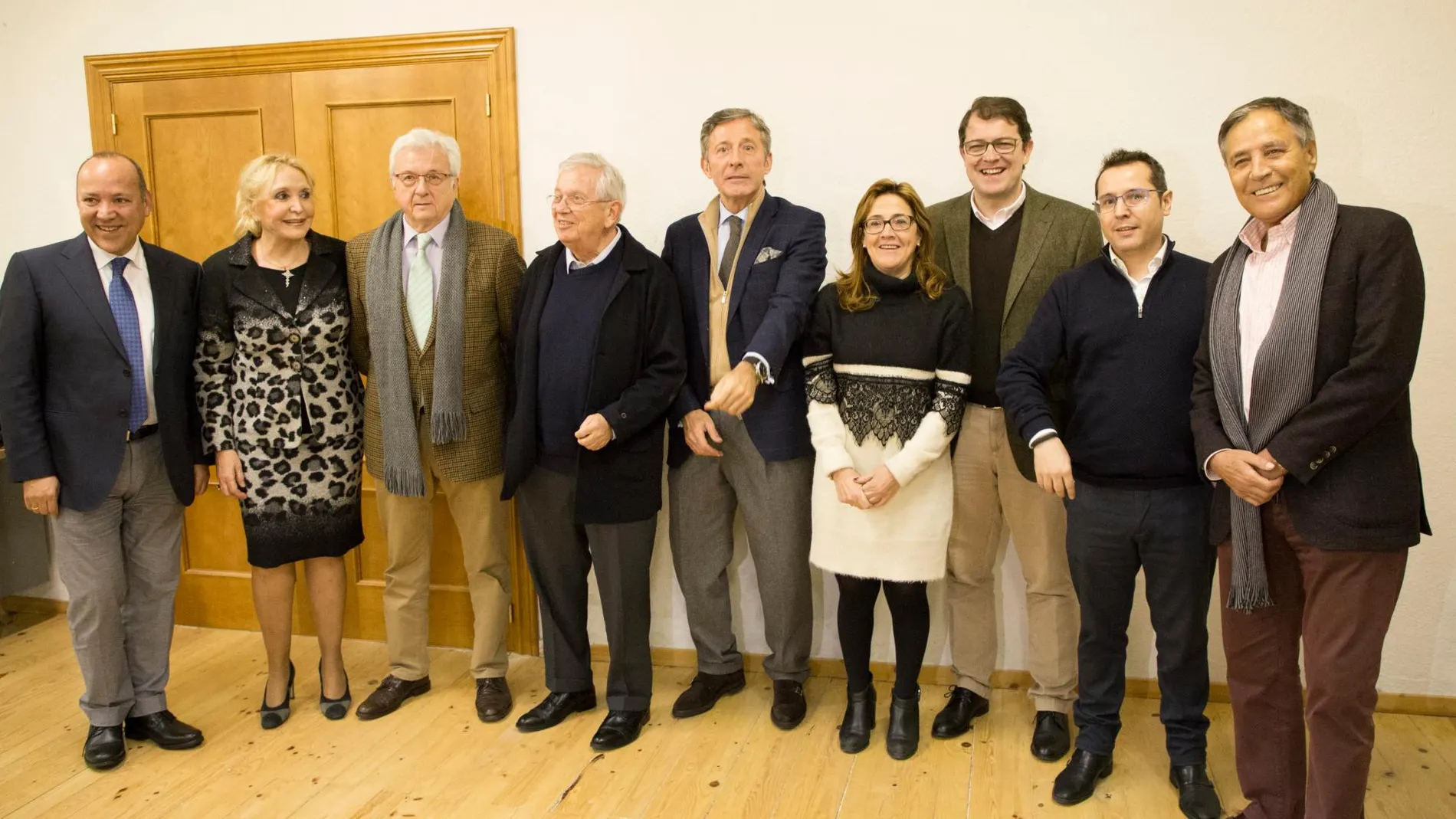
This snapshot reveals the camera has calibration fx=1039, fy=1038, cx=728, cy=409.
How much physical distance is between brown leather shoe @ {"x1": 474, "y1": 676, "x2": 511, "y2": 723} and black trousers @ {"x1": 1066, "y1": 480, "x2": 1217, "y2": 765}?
5.65 feet

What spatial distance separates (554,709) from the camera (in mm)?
3182

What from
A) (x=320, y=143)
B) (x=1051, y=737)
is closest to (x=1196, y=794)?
(x=1051, y=737)

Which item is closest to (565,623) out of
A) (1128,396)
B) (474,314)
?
(474,314)

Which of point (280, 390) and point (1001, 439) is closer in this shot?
point (1001, 439)

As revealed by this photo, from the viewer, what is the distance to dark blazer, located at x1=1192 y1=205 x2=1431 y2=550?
2.07 m

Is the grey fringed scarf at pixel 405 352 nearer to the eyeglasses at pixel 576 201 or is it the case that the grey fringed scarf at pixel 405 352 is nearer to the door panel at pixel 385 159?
the eyeglasses at pixel 576 201

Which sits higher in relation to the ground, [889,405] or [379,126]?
[379,126]

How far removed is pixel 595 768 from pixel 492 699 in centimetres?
54

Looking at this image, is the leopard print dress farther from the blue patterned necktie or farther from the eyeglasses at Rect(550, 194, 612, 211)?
the eyeglasses at Rect(550, 194, 612, 211)

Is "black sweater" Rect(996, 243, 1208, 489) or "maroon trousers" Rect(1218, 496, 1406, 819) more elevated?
"black sweater" Rect(996, 243, 1208, 489)

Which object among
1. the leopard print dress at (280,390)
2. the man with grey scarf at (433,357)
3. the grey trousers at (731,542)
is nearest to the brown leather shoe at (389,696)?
the man with grey scarf at (433,357)

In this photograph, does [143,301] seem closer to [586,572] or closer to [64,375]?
[64,375]

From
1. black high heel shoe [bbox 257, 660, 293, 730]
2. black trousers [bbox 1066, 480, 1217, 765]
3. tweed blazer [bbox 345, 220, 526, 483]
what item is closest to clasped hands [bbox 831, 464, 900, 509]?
black trousers [bbox 1066, 480, 1217, 765]

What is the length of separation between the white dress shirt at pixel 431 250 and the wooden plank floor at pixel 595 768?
1379 mm
